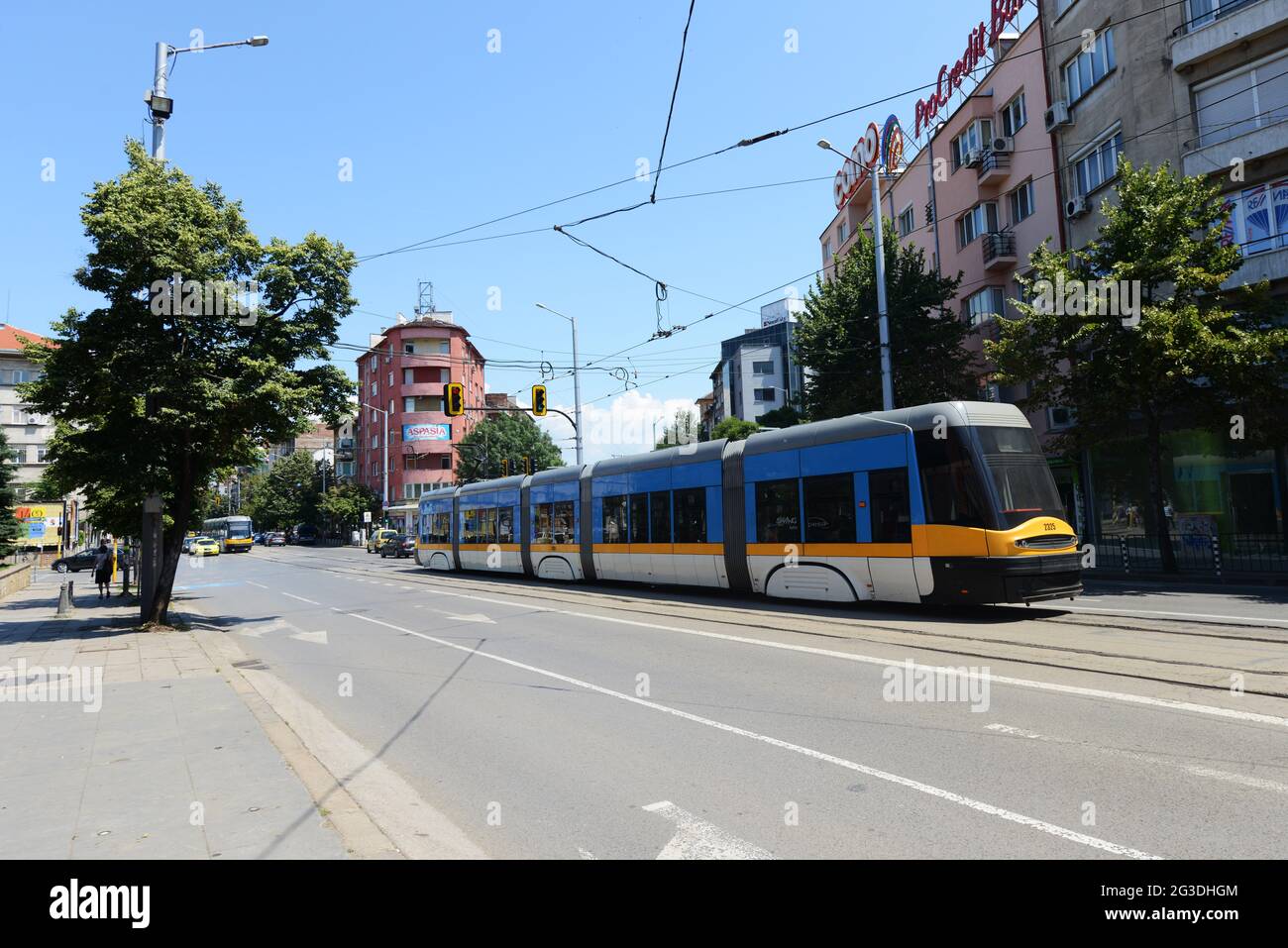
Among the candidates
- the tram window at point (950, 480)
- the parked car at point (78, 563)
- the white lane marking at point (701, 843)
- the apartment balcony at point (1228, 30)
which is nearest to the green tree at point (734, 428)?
the apartment balcony at point (1228, 30)

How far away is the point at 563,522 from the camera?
21.9 metres

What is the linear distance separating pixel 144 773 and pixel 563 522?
643 inches

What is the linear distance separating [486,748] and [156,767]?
2.34m

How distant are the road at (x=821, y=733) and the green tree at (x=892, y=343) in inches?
559

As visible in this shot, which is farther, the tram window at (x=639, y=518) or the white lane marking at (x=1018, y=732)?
the tram window at (x=639, y=518)

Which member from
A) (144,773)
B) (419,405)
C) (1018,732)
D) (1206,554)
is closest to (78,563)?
(419,405)

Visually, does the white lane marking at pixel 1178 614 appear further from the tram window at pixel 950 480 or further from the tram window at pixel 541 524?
the tram window at pixel 541 524

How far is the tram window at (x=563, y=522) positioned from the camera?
70.7 feet

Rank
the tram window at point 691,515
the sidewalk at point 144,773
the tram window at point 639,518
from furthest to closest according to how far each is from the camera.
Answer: the tram window at point 639,518 → the tram window at point 691,515 → the sidewalk at point 144,773

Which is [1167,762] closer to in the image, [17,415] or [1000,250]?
[1000,250]

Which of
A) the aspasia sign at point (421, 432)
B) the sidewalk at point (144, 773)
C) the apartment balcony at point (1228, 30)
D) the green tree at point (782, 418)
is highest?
the apartment balcony at point (1228, 30)

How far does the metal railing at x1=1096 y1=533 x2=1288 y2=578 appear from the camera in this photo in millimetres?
18812

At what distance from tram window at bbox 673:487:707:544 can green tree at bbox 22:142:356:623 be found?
751 cm
